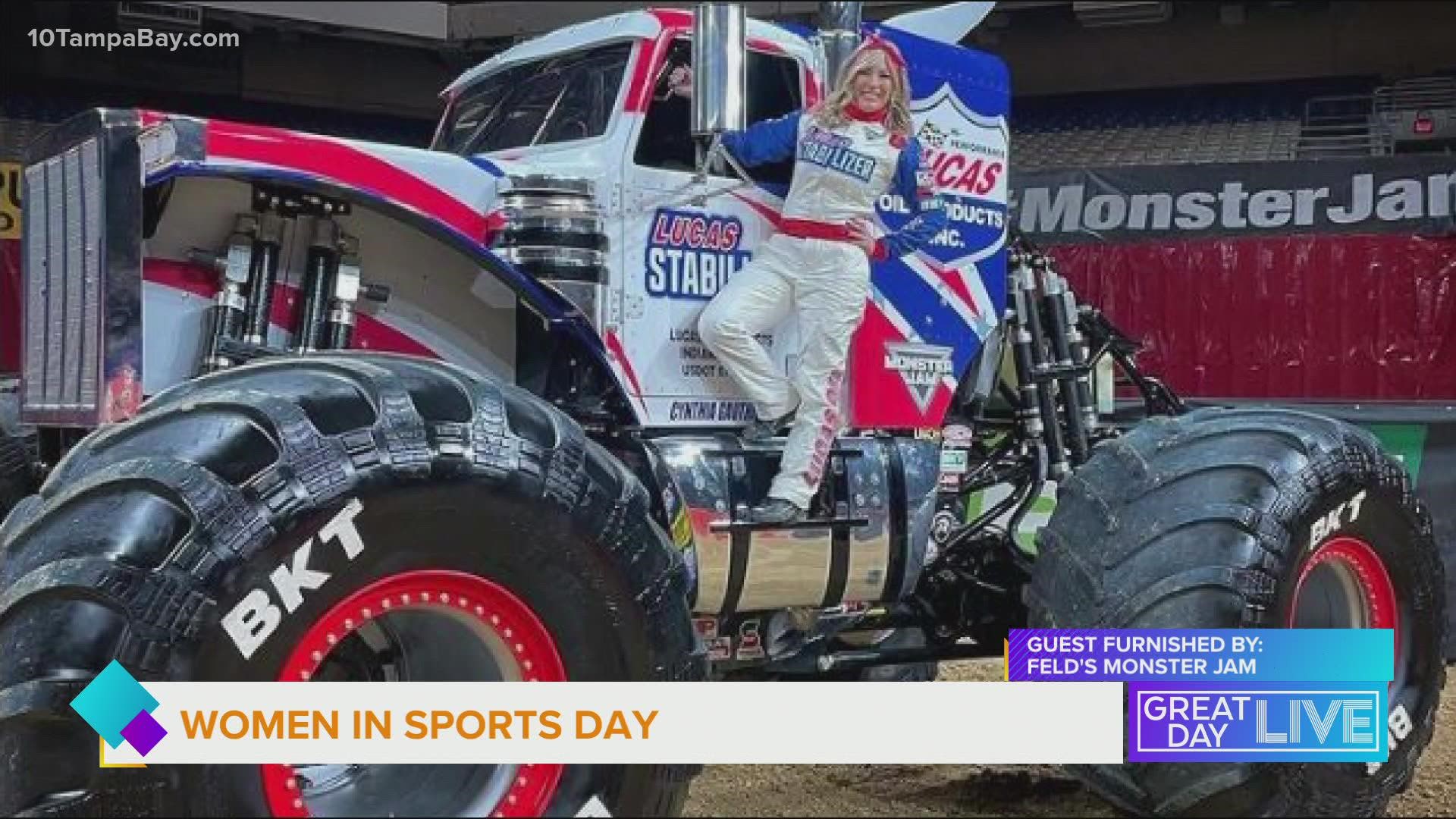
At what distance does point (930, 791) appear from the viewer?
14.2 feet

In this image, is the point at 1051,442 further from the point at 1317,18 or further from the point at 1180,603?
the point at 1317,18

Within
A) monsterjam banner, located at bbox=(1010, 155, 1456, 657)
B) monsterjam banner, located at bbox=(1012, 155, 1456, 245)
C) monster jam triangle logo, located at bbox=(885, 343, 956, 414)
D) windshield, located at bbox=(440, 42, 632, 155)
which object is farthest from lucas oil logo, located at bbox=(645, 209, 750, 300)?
monsterjam banner, located at bbox=(1012, 155, 1456, 245)

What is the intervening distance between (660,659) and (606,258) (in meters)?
1.69

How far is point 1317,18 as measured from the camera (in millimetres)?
18641

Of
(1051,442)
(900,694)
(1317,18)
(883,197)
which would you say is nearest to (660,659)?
(900,694)

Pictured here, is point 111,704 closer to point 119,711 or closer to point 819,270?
point 119,711

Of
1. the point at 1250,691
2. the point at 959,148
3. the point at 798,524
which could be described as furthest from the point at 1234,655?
the point at 959,148

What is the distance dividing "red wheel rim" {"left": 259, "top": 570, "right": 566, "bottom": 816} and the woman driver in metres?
1.64

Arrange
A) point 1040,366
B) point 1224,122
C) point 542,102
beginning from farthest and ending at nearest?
point 1224,122
point 1040,366
point 542,102

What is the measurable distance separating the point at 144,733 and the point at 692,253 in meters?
2.48

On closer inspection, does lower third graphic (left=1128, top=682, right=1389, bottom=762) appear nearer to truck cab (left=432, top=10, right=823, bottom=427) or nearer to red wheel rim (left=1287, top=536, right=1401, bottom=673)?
red wheel rim (left=1287, top=536, right=1401, bottom=673)

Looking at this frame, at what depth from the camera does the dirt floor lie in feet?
12.8

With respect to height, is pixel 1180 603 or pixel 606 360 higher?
pixel 606 360

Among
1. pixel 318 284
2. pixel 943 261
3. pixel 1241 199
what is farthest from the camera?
pixel 1241 199
